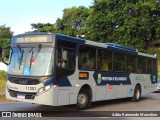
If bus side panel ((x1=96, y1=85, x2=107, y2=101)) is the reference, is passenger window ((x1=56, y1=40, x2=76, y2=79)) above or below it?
above

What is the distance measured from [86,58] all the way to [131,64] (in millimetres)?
5163

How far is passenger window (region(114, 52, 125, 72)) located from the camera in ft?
58.7

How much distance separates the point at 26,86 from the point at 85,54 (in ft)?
10.4

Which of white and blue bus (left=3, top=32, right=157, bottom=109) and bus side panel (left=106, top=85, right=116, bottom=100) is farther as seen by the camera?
bus side panel (left=106, top=85, right=116, bottom=100)

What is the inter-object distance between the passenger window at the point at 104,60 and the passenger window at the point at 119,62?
23.0 inches

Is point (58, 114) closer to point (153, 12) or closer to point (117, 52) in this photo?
point (117, 52)

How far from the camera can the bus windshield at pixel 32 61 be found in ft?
43.2

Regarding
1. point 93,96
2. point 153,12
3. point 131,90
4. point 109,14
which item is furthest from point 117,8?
point 93,96

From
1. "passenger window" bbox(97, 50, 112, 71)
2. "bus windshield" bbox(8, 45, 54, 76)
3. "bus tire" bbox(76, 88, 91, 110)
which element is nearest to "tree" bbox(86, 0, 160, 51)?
"passenger window" bbox(97, 50, 112, 71)

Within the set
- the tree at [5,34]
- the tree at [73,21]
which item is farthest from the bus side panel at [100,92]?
the tree at [73,21]

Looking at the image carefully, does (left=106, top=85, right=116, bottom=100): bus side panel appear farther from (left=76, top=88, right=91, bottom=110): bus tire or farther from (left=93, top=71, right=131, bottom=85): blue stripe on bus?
(left=76, top=88, right=91, bottom=110): bus tire

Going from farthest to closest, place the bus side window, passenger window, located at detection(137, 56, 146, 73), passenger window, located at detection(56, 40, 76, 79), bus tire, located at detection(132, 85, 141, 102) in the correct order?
1. passenger window, located at detection(137, 56, 146, 73)
2. bus tire, located at detection(132, 85, 141, 102)
3. the bus side window
4. passenger window, located at detection(56, 40, 76, 79)

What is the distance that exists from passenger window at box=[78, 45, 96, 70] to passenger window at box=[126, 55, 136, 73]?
3.91m

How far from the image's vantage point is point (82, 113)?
13844mm
